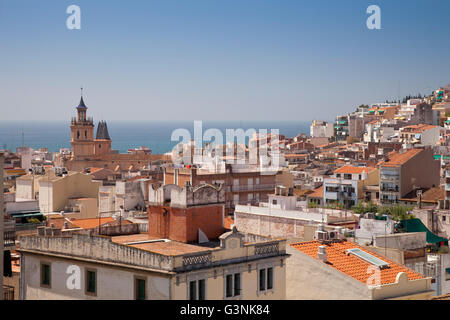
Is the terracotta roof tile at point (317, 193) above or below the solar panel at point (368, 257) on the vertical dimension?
below

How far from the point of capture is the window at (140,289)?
338 inches

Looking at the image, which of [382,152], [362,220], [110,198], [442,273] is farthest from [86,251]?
[382,152]

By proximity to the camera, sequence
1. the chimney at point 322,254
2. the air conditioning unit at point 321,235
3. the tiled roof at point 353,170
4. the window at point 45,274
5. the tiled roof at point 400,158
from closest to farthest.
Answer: the window at point 45,274 → the chimney at point 322,254 → the air conditioning unit at point 321,235 → the tiled roof at point 400,158 → the tiled roof at point 353,170

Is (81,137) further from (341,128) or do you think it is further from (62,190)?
(62,190)

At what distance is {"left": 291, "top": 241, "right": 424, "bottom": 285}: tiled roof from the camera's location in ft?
34.3

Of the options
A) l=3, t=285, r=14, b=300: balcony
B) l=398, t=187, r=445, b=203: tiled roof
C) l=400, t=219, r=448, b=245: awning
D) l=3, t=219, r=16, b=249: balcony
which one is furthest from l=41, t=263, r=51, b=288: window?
l=398, t=187, r=445, b=203: tiled roof

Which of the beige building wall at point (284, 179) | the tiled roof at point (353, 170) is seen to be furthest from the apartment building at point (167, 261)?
the tiled roof at point (353, 170)

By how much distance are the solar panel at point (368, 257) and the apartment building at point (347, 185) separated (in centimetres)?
1916

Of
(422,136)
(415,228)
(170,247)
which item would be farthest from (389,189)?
(422,136)

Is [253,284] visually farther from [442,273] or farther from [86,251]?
[442,273]

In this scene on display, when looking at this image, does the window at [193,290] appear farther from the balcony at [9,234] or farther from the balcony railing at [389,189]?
the balcony railing at [389,189]

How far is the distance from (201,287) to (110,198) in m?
17.6

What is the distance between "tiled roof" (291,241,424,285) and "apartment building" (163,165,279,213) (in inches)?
567

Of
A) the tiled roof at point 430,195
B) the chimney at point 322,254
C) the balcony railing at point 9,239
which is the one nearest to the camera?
the chimney at point 322,254
